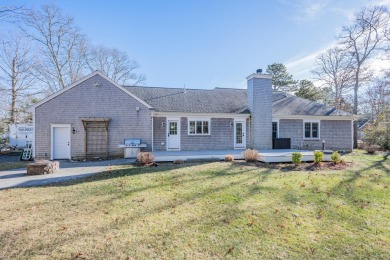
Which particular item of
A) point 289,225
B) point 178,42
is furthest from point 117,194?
point 178,42

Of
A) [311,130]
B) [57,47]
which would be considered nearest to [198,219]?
[311,130]

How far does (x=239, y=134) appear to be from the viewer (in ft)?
50.9

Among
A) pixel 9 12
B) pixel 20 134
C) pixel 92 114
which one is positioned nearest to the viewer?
pixel 9 12

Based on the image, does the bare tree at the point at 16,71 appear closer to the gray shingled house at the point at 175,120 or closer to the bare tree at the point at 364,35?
the gray shingled house at the point at 175,120

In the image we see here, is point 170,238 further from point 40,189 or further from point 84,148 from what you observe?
point 84,148

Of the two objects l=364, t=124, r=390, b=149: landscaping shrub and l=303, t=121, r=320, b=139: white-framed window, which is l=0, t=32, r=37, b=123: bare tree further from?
l=364, t=124, r=390, b=149: landscaping shrub

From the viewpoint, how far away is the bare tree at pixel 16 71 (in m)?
21.2

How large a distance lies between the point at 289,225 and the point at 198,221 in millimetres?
1658

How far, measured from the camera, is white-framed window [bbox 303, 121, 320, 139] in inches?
652

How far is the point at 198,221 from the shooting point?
4.10 m

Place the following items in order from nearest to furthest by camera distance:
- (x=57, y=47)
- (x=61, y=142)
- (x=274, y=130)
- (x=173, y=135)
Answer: (x=61, y=142) < (x=173, y=135) < (x=274, y=130) < (x=57, y=47)

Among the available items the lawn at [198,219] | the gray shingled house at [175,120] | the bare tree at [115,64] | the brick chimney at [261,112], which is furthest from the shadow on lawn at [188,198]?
the bare tree at [115,64]

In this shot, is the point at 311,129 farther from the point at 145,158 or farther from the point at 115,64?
the point at 115,64

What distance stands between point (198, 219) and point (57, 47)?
95.4ft
